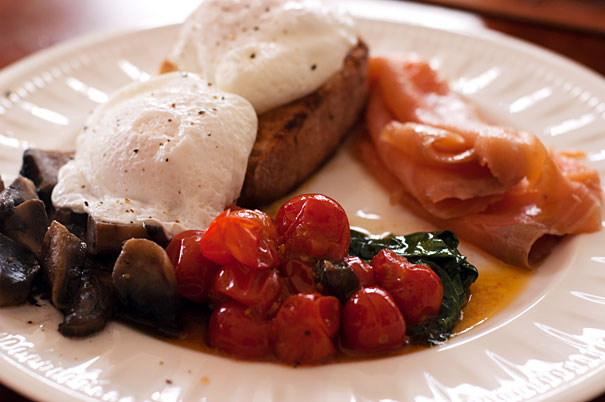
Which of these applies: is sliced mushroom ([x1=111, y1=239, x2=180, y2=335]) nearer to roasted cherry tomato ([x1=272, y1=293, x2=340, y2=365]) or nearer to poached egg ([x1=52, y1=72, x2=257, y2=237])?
poached egg ([x1=52, y1=72, x2=257, y2=237])

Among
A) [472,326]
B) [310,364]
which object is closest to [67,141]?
[310,364]

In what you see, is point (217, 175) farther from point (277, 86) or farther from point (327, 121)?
point (327, 121)

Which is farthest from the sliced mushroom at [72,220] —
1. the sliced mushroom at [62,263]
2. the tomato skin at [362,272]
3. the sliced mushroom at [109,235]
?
the tomato skin at [362,272]

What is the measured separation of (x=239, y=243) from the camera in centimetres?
237

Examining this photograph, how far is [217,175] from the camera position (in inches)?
117

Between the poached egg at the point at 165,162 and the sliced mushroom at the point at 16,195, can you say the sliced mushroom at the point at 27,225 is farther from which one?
the poached egg at the point at 165,162

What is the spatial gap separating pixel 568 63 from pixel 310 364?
10.8 ft

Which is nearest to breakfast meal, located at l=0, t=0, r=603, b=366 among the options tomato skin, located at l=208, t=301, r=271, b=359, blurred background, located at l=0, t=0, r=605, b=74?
tomato skin, located at l=208, t=301, r=271, b=359

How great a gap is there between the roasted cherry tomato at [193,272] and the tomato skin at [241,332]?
0.19m

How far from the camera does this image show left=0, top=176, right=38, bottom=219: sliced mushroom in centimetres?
262

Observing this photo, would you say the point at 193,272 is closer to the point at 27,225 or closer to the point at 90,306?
the point at 90,306

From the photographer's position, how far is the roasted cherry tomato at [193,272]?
2.50 meters

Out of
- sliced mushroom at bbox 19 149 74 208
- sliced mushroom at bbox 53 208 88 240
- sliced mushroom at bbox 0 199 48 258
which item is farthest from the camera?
sliced mushroom at bbox 19 149 74 208

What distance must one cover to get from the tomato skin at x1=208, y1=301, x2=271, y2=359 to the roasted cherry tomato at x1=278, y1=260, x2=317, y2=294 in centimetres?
20
